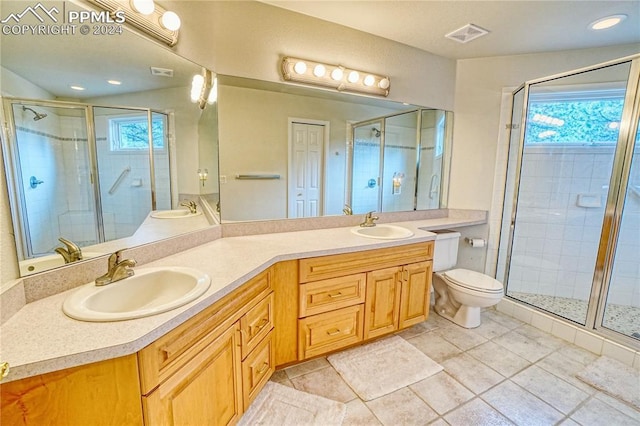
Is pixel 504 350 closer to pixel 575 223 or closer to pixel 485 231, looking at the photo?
pixel 485 231

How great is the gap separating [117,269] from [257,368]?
824 mm

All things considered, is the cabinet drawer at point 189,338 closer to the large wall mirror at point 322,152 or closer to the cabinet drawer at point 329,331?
the cabinet drawer at point 329,331

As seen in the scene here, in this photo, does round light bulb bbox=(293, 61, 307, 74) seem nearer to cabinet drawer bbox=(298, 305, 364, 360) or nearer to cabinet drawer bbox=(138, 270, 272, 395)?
cabinet drawer bbox=(138, 270, 272, 395)

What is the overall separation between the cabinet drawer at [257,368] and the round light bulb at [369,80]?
195cm

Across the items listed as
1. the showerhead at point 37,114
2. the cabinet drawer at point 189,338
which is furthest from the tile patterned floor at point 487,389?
the showerhead at point 37,114

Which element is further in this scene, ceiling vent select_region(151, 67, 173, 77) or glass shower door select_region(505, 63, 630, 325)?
glass shower door select_region(505, 63, 630, 325)

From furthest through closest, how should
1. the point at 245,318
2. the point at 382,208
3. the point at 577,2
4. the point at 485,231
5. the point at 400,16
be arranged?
1. the point at 485,231
2. the point at 382,208
3. the point at 400,16
4. the point at 577,2
5. the point at 245,318

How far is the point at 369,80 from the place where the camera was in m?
2.21

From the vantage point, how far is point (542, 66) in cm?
243

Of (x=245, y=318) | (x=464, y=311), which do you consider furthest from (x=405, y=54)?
(x=245, y=318)

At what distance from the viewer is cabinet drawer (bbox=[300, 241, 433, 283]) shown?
1.64m

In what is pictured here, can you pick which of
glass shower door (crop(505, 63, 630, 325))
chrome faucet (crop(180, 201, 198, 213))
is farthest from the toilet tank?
chrome faucet (crop(180, 201, 198, 213))

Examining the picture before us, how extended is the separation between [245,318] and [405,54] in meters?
2.42

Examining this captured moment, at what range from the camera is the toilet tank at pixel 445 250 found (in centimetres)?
237
